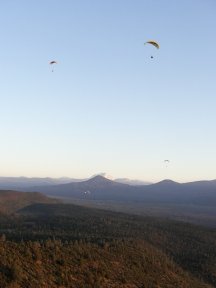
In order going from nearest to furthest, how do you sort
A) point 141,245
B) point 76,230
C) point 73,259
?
point 73,259, point 141,245, point 76,230

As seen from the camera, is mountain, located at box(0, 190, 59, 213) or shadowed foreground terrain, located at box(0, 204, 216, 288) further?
mountain, located at box(0, 190, 59, 213)

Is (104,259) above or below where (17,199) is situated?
below

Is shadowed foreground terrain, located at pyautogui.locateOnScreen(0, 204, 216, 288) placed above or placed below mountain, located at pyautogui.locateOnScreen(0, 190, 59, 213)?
below

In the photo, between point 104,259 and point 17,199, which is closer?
point 104,259

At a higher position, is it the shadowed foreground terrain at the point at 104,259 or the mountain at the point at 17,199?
the mountain at the point at 17,199

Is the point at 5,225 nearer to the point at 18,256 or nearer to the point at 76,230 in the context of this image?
the point at 76,230

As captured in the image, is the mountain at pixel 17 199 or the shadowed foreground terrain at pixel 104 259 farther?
the mountain at pixel 17 199

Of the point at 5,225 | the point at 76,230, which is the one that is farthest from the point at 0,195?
the point at 76,230

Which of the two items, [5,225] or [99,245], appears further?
[5,225]
